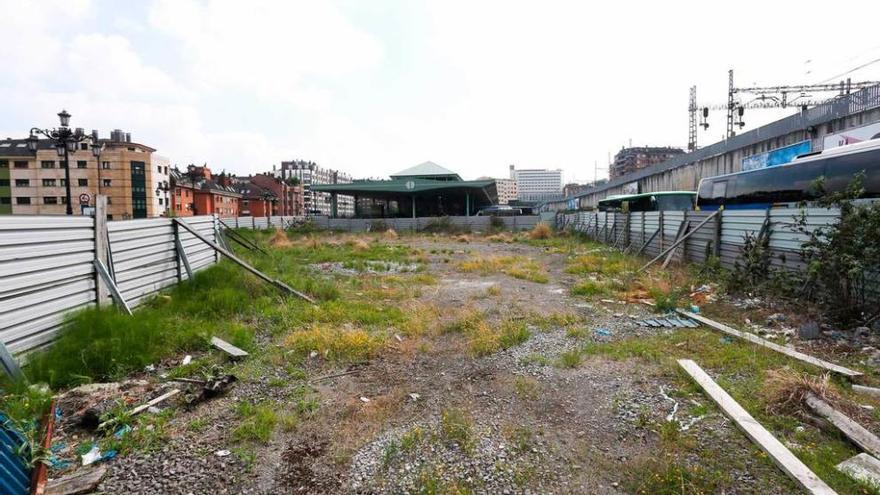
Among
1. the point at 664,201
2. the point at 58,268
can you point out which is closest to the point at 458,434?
the point at 58,268

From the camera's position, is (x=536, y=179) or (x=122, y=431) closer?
(x=122, y=431)

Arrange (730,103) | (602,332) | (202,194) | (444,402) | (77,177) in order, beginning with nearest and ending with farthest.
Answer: (444,402) → (602,332) → (730,103) → (77,177) → (202,194)

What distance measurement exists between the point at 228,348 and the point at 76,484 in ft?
7.92

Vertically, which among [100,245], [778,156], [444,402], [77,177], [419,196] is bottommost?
[444,402]

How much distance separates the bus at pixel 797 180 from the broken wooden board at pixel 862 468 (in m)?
5.19

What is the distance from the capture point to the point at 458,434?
331 centimetres

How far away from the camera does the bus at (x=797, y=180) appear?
8.23 m

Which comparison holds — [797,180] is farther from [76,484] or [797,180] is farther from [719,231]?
[76,484]

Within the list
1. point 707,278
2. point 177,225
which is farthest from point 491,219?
point 177,225

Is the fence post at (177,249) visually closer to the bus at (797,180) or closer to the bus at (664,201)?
the bus at (797,180)

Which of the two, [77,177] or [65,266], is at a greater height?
[77,177]

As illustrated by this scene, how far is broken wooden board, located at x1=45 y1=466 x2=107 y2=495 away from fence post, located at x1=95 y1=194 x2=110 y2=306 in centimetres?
344

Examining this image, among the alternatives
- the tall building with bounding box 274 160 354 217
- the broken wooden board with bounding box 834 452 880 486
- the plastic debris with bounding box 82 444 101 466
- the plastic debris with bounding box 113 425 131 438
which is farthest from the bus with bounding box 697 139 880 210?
the tall building with bounding box 274 160 354 217

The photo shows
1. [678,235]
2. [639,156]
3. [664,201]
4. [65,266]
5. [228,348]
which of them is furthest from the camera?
[639,156]
